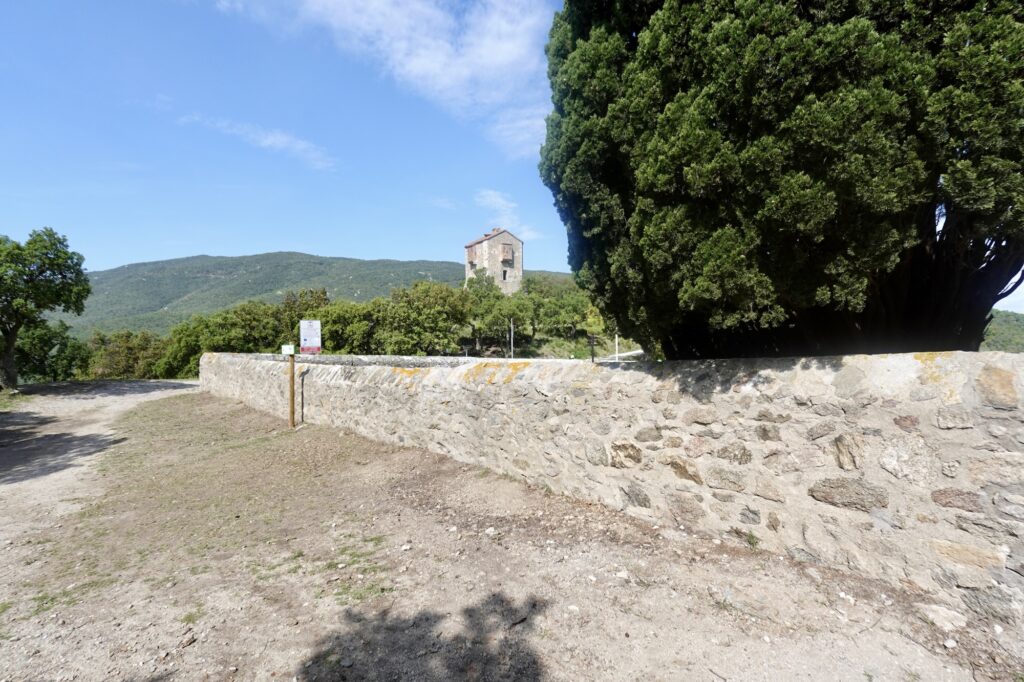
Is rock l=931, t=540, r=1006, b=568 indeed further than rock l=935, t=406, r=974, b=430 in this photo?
No

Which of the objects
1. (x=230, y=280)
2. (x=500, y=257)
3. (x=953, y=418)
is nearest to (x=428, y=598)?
(x=953, y=418)

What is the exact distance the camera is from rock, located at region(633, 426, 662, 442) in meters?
3.92

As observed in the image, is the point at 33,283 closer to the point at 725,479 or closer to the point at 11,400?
the point at 11,400

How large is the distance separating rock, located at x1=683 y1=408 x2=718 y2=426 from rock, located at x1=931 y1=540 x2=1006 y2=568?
4.54 ft

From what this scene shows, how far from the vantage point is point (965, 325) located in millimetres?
3801

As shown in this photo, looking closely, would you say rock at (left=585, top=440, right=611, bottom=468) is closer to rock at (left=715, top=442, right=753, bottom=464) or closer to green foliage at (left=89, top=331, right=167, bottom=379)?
rock at (left=715, top=442, right=753, bottom=464)

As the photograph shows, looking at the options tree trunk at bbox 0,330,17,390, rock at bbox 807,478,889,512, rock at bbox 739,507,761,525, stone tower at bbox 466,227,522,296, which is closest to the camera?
rock at bbox 807,478,889,512

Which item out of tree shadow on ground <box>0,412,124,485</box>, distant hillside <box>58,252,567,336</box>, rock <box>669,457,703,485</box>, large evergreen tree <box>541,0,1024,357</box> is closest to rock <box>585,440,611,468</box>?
rock <box>669,457,703,485</box>

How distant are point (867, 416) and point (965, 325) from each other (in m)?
1.81

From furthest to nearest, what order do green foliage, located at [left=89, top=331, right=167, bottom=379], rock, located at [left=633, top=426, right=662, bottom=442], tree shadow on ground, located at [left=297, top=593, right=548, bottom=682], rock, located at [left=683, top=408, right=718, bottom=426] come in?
green foliage, located at [left=89, top=331, right=167, bottom=379] < rock, located at [left=633, top=426, right=662, bottom=442] < rock, located at [left=683, top=408, right=718, bottom=426] < tree shadow on ground, located at [left=297, top=593, right=548, bottom=682]

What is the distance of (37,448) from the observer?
10188 millimetres

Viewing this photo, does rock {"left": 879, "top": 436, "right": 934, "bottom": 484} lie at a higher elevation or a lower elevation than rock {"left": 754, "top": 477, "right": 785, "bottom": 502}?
higher

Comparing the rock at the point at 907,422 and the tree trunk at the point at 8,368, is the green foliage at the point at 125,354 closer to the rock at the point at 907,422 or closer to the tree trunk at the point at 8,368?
the tree trunk at the point at 8,368

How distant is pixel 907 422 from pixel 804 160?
5.54 ft
